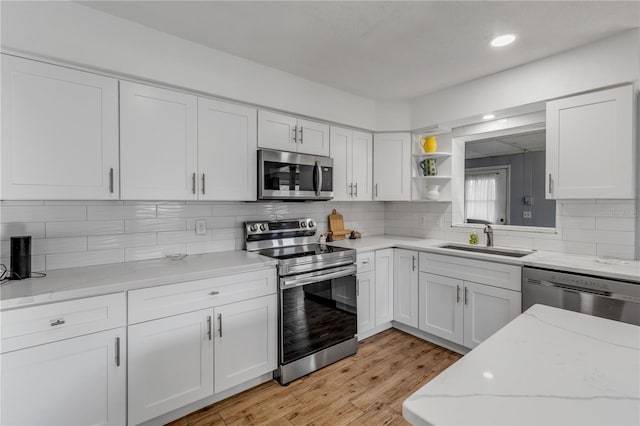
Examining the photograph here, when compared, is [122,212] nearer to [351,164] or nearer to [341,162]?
[341,162]

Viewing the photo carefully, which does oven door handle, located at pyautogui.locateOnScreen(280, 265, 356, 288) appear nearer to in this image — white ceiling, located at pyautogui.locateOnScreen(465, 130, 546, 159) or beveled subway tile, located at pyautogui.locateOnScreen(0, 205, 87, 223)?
beveled subway tile, located at pyautogui.locateOnScreen(0, 205, 87, 223)

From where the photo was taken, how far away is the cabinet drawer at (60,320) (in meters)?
1.47

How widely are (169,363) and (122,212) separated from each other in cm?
111

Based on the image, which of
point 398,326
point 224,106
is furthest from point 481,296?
point 224,106

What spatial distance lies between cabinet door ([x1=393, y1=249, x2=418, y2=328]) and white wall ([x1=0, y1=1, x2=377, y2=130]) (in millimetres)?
1635

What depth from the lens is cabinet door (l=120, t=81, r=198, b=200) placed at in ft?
6.73

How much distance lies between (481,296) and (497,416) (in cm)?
221

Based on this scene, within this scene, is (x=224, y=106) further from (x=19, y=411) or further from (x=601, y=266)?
(x=601, y=266)

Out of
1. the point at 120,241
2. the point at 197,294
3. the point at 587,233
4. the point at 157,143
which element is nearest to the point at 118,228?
the point at 120,241

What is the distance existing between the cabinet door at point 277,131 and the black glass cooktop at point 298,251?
901 mm

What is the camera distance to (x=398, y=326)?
338 cm

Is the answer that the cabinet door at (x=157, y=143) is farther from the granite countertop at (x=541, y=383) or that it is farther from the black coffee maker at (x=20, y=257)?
the granite countertop at (x=541, y=383)

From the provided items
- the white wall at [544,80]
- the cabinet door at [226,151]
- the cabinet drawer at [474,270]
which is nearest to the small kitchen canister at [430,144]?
the white wall at [544,80]

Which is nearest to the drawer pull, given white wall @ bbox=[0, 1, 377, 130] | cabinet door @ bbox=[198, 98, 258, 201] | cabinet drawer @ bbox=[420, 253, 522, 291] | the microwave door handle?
cabinet door @ bbox=[198, 98, 258, 201]
